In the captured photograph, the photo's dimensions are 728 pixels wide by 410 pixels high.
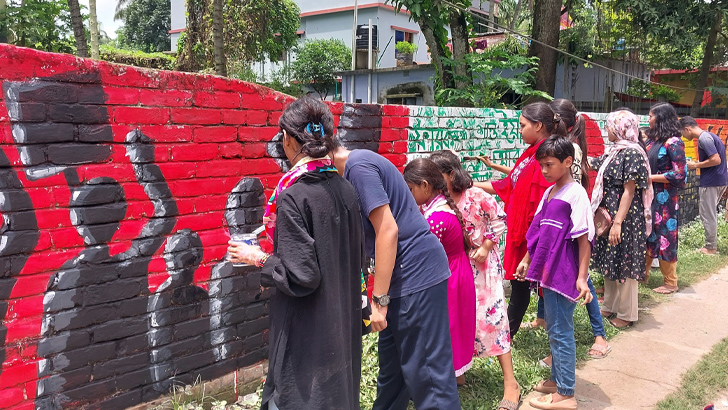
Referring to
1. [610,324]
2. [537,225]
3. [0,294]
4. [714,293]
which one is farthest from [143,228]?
[714,293]

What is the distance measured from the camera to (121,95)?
106 inches

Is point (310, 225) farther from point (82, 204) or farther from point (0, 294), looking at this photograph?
point (0, 294)

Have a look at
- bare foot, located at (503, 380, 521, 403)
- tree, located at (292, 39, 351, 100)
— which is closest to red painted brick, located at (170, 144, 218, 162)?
bare foot, located at (503, 380, 521, 403)

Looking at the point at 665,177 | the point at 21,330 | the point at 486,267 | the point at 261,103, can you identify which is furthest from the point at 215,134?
the point at 665,177

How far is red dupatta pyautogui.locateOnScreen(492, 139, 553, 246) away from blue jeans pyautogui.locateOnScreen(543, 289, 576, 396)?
0.60 metres

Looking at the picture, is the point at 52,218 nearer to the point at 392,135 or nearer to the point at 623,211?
the point at 392,135

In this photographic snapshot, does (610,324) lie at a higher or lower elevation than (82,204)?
lower

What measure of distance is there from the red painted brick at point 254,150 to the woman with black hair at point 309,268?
3.79ft

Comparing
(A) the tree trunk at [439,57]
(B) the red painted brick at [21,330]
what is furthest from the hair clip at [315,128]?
(A) the tree trunk at [439,57]

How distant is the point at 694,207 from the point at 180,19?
41514mm

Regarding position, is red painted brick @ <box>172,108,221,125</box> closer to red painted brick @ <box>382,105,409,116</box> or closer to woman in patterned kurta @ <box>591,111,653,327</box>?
red painted brick @ <box>382,105,409,116</box>

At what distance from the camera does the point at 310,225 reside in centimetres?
205

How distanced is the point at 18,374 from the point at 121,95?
1.36 meters

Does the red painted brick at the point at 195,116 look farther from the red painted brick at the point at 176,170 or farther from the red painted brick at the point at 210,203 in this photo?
the red painted brick at the point at 210,203
